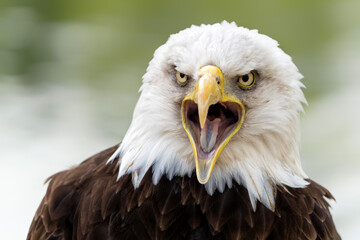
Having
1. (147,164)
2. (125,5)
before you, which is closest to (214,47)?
(147,164)

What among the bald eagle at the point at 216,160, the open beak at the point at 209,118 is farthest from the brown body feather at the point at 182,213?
the open beak at the point at 209,118

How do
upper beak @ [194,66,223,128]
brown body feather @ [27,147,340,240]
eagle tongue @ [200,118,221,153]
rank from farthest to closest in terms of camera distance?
brown body feather @ [27,147,340,240], eagle tongue @ [200,118,221,153], upper beak @ [194,66,223,128]

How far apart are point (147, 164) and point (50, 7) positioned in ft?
25.5

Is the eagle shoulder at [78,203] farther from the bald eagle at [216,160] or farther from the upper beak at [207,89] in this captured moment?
the upper beak at [207,89]

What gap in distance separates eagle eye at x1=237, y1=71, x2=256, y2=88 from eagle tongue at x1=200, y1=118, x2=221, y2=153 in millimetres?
138

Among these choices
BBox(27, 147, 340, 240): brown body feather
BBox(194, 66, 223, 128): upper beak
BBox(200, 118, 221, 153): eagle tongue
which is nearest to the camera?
BBox(194, 66, 223, 128): upper beak

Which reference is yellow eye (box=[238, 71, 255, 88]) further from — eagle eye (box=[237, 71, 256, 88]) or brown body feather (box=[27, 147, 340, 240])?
brown body feather (box=[27, 147, 340, 240])

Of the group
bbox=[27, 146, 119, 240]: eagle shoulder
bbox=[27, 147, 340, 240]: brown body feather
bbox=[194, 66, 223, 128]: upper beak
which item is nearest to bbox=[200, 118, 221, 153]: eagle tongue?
bbox=[194, 66, 223, 128]: upper beak

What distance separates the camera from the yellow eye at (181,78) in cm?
250

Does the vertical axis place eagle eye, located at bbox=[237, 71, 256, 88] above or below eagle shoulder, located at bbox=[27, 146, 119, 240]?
above

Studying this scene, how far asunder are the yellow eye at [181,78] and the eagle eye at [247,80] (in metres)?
0.17

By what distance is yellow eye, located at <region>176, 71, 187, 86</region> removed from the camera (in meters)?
2.50

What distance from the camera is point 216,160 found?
2.54 m

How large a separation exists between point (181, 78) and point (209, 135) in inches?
7.9
